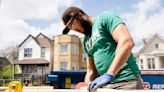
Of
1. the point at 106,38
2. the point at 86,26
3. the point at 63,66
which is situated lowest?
the point at 106,38

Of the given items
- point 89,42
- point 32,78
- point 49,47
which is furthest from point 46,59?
point 89,42

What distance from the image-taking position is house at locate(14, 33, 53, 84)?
3742 cm

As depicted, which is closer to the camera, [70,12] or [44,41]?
[70,12]

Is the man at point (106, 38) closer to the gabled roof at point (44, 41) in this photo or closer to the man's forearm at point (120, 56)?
the man's forearm at point (120, 56)

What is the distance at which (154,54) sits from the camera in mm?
39312

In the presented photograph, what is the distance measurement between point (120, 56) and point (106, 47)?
397 millimetres

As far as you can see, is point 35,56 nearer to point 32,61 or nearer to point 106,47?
point 32,61

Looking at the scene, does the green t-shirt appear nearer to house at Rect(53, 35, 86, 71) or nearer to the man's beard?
the man's beard

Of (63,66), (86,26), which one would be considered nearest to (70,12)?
(86,26)

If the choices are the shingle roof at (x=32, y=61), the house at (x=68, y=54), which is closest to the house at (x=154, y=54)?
the house at (x=68, y=54)

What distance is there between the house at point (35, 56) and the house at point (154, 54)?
12.6 m

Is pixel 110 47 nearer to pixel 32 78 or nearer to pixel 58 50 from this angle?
pixel 32 78

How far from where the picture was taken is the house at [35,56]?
3742 centimetres

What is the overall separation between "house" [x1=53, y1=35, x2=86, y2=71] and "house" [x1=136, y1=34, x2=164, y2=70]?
8.72m
